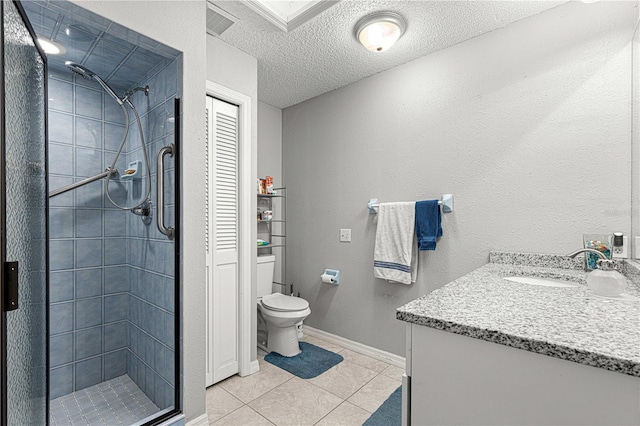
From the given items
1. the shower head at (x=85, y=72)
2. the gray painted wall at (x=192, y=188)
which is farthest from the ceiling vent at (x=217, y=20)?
the shower head at (x=85, y=72)

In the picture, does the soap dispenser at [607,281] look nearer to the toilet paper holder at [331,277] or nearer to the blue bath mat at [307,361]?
the blue bath mat at [307,361]

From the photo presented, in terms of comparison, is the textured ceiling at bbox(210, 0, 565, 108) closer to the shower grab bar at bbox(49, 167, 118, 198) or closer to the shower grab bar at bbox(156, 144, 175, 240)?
the shower grab bar at bbox(156, 144, 175, 240)

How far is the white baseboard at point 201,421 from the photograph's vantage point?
1.58 meters

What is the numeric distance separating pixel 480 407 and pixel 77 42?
225cm

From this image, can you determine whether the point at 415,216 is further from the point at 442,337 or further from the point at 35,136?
the point at 35,136

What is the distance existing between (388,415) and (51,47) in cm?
276

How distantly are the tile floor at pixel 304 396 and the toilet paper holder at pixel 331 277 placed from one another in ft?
2.16

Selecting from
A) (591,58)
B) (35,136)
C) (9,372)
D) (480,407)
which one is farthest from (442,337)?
(591,58)

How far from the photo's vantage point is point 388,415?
1.77 metres

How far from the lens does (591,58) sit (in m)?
1.64

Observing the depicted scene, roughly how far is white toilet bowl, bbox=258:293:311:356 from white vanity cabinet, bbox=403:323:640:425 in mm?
1660

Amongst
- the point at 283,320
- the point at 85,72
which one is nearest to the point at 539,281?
the point at 283,320

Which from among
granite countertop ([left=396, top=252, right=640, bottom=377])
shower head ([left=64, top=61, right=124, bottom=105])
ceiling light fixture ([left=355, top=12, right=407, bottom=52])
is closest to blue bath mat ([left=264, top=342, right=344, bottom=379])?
granite countertop ([left=396, top=252, right=640, bottom=377])

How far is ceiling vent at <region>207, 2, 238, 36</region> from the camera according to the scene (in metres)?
1.77
